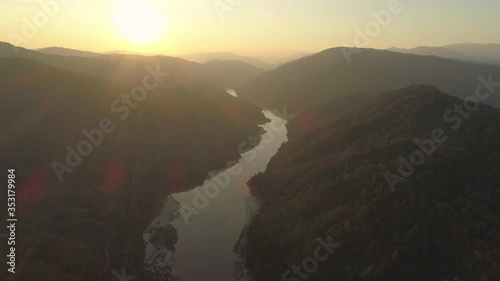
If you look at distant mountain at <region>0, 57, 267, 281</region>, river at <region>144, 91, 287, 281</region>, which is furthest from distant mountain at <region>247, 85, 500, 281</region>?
distant mountain at <region>0, 57, 267, 281</region>

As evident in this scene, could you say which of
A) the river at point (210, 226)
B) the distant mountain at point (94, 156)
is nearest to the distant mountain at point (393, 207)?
the river at point (210, 226)

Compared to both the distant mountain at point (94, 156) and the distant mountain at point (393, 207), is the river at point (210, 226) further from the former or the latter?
the distant mountain at point (393, 207)

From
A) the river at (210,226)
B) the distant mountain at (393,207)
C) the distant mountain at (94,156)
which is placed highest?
the distant mountain at (94,156)

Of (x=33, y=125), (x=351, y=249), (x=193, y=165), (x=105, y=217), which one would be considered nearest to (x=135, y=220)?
(x=105, y=217)

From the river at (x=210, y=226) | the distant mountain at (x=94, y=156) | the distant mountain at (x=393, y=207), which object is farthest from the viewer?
the distant mountain at (x=94, y=156)

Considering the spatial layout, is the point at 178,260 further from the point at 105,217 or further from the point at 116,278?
the point at 105,217

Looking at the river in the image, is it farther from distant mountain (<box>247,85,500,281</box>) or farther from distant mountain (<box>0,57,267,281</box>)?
distant mountain (<box>247,85,500,281</box>)

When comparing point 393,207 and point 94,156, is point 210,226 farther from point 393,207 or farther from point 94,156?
point 94,156

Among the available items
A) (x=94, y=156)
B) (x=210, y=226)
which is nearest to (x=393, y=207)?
(x=210, y=226)
